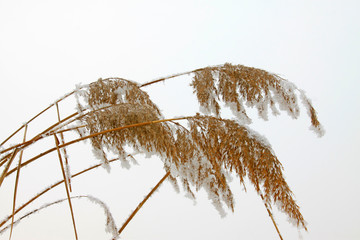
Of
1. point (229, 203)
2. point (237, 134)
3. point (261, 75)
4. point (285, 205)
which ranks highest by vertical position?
point (261, 75)

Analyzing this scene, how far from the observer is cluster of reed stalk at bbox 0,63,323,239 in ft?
3.35

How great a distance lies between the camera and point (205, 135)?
1.10 m

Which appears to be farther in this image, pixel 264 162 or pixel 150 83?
pixel 150 83

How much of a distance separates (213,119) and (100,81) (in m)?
0.60

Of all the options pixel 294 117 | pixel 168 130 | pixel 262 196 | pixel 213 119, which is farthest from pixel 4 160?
pixel 294 117

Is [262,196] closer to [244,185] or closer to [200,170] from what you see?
[244,185]

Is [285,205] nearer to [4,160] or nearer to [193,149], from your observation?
[193,149]

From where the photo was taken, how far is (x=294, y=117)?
1410 millimetres

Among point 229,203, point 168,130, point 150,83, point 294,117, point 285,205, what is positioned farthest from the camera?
point 150,83

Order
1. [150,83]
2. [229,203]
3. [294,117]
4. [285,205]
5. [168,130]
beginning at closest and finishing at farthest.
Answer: [285,205] < [168,130] < [229,203] < [294,117] < [150,83]

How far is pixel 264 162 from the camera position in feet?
3.30

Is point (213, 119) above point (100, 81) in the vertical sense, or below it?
below

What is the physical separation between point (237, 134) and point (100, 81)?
27.3 inches

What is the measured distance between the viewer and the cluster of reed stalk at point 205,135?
1022 millimetres
